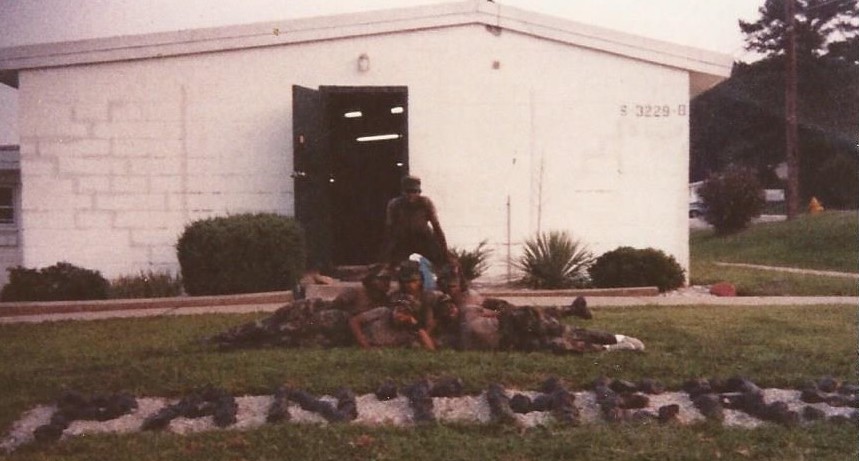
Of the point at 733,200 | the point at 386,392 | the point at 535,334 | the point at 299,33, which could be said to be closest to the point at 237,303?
the point at 299,33

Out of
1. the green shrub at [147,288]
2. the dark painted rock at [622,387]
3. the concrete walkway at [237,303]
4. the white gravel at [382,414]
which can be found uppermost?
the green shrub at [147,288]

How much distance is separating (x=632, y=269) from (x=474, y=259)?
2.02 m

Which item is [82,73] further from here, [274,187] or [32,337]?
[32,337]

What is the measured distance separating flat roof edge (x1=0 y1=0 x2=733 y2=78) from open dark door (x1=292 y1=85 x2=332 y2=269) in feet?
3.09

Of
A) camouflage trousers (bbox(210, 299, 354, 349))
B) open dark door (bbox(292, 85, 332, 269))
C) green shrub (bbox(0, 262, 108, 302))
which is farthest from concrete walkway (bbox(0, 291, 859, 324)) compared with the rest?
camouflage trousers (bbox(210, 299, 354, 349))

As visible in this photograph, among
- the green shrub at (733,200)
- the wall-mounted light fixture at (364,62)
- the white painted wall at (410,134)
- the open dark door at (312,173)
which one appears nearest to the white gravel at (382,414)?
the open dark door at (312,173)

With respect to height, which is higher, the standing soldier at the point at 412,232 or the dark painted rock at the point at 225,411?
the standing soldier at the point at 412,232

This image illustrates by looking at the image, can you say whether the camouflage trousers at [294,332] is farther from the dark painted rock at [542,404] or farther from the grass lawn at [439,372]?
the dark painted rock at [542,404]

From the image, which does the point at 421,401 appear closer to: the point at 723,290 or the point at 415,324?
the point at 415,324

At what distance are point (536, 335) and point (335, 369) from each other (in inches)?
64.0

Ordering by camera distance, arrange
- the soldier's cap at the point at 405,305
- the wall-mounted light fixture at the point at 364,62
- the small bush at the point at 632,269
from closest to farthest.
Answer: the soldier's cap at the point at 405,305 → the small bush at the point at 632,269 → the wall-mounted light fixture at the point at 364,62

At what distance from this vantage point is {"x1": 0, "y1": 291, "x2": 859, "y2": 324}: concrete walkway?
974cm

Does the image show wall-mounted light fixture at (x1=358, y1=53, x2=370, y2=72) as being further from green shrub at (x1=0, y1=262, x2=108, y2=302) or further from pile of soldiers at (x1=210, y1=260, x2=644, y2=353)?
pile of soldiers at (x1=210, y1=260, x2=644, y2=353)

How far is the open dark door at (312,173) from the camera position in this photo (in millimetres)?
11484
